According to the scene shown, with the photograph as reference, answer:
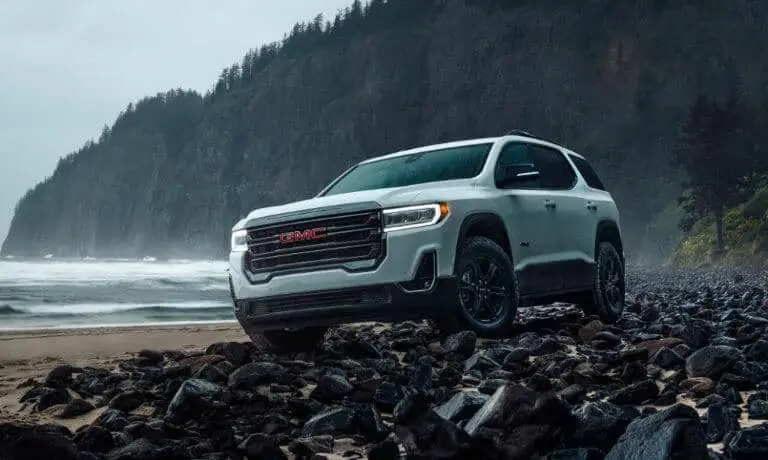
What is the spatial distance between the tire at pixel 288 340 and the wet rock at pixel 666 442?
15.4 feet

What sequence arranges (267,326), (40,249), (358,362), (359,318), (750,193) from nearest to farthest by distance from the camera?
1. (358,362)
2. (359,318)
3. (267,326)
4. (750,193)
5. (40,249)

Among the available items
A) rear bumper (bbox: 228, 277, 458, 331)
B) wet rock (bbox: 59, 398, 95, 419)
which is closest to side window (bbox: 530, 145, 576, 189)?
rear bumper (bbox: 228, 277, 458, 331)

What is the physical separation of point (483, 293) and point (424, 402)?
3.77 meters

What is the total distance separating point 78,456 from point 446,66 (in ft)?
382

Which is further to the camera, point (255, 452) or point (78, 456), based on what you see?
point (255, 452)

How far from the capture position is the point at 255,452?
115 inches

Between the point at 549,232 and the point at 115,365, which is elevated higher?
the point at 549,232

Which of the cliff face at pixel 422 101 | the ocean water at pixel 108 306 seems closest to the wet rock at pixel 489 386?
the ocean water at pixel 108 306

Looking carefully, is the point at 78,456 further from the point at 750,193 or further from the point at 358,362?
the point at 750,193

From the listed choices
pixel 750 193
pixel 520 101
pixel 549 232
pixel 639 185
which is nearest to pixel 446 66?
pixel 520 101

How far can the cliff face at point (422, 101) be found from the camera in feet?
292

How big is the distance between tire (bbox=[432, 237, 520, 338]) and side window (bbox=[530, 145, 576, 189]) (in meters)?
1.62

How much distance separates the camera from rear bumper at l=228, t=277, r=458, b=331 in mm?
5809

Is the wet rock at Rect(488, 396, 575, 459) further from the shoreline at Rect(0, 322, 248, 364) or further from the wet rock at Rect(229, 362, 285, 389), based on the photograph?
the shoreline at Rect(0, 322, 248, 364)
